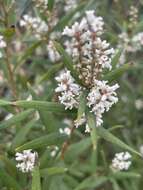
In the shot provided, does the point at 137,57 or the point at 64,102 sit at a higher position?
the point at 137,57

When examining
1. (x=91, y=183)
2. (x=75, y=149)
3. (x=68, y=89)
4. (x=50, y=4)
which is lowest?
(x=68, y=89)

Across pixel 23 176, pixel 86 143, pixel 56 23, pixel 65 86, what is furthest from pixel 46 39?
pixel 65 86

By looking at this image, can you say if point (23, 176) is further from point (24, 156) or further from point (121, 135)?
point (121, 135)

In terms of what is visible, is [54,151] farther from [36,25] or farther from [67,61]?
[67,61]

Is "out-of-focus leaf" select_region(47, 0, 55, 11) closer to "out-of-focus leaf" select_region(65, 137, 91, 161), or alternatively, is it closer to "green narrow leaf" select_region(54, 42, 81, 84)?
"green narrow leaf" select_region(54, 42, 81, 84)

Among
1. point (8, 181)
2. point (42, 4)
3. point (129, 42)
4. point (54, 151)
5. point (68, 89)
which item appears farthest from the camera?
point (129, 42)

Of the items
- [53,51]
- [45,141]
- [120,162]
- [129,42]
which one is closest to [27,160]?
[45,141]
